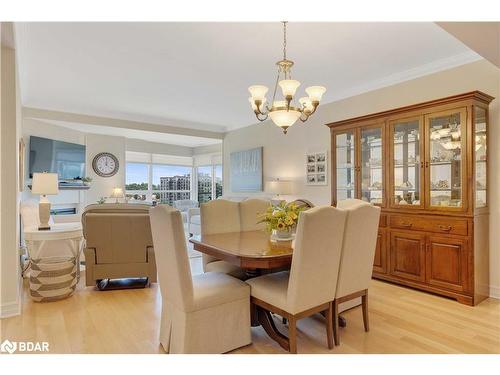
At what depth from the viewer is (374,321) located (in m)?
2.58

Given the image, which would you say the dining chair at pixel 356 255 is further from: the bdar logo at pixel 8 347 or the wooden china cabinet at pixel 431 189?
the bdar logo at pixel 8 347

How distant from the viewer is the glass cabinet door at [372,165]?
3.71 meters

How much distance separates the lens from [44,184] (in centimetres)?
340

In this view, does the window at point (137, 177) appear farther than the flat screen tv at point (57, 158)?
Yes

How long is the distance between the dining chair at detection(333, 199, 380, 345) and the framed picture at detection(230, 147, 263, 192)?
399cm

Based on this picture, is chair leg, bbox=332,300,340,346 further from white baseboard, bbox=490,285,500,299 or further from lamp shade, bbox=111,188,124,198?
lamp shade, bbox=111,188,124,198

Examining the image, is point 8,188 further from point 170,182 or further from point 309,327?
point 170,182

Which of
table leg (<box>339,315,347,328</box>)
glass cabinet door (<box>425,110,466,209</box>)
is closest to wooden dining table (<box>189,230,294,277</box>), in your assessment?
table leg (<box>339,315,347,328</box>)

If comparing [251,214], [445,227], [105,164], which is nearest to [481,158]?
[445,227]

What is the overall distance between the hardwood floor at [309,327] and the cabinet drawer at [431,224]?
2.30ft

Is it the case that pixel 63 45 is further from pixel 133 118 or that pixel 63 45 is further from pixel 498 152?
pixel 498 152

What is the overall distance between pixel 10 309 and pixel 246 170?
15.3 feet

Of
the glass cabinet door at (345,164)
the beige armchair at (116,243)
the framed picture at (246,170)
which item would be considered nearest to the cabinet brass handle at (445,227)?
the glass cabinet door at (345,164)

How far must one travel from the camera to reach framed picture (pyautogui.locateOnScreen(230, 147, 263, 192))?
20.6 ft
